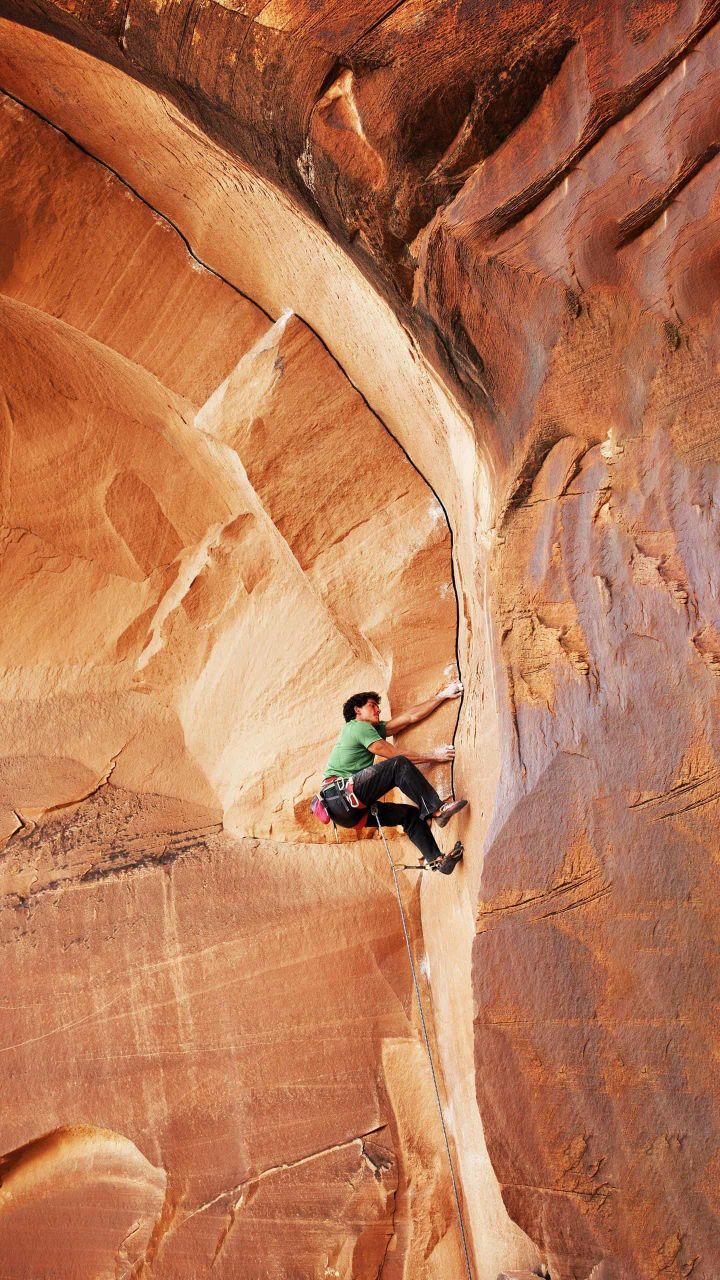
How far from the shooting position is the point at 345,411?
4.54 m

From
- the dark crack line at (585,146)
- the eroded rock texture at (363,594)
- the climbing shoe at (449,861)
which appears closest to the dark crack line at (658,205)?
the eroded rock texture at (363,594)

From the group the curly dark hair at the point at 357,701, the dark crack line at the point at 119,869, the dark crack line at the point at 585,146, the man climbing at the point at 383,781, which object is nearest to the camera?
the dark crack line at the point at 585,146

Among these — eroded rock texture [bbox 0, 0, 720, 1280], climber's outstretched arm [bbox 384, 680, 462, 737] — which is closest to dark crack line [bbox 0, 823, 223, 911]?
eroded rock texture [bbox 0, 0, 720, 1280]

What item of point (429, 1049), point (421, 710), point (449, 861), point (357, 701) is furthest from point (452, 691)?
point (429, 1049)

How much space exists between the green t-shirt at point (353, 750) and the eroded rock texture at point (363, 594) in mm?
376

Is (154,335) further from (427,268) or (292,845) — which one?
(292,845)

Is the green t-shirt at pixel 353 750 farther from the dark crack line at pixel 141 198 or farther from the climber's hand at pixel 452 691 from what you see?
the dark crack line at pixel 141 198

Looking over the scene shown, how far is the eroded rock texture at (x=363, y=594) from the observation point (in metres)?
3.00

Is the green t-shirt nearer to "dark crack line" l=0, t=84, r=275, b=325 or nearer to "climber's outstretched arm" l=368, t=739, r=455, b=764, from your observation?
"climber's outstretched arm" l=368, t=739, r=455, b=764

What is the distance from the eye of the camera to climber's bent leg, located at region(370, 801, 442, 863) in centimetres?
399

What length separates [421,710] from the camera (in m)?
4.40

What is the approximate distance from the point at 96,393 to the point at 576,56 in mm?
3029

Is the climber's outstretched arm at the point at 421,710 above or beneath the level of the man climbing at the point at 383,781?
above

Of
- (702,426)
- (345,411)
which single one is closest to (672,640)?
(702,426)
